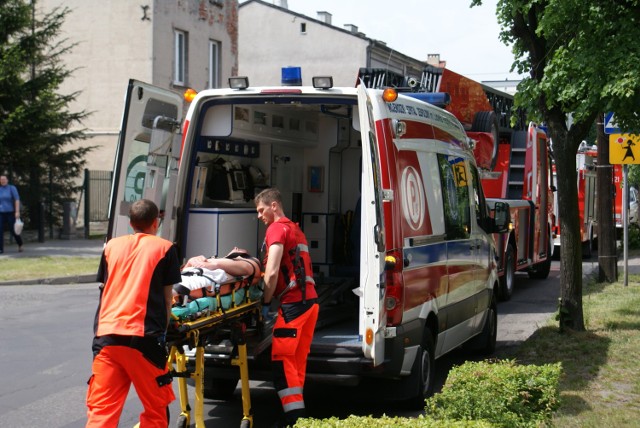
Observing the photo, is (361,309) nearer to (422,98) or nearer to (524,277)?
(422,98)

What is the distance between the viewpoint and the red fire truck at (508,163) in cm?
1438

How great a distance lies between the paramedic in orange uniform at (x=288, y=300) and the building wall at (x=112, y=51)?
2368 cm

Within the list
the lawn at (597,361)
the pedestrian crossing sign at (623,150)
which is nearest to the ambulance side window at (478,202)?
the lawn at (597,361)

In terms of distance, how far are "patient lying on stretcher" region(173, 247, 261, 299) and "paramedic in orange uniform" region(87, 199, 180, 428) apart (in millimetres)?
520

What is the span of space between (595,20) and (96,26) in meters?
24.0

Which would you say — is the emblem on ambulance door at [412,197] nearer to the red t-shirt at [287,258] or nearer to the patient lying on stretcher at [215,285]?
the red t-shirt at [287,258]

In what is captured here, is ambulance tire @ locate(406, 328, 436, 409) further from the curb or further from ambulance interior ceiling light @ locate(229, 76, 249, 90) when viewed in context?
the curb

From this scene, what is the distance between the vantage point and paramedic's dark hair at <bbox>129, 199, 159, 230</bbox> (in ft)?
19.6

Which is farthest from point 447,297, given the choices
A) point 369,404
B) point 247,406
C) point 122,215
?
point 122,215

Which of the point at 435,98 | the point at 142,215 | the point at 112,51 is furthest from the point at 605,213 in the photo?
the point at 112,51

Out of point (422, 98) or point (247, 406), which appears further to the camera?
point (422, 98)

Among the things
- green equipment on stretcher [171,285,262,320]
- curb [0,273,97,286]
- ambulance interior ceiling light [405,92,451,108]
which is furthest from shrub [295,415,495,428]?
curb [0,273,97,286]

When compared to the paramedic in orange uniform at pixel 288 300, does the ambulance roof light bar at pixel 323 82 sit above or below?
above

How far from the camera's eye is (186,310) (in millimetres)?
6363
